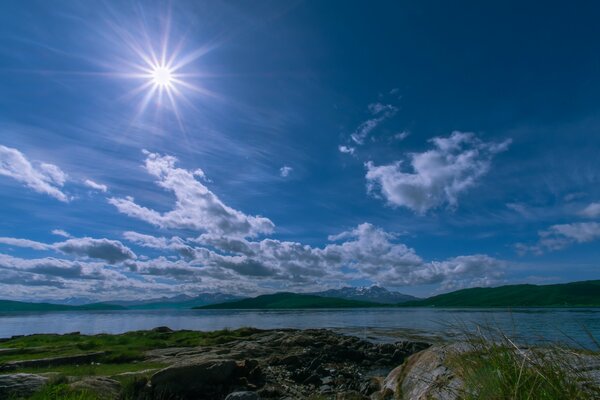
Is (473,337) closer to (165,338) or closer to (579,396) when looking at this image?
(579,396)

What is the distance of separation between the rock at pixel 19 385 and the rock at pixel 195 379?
484cm

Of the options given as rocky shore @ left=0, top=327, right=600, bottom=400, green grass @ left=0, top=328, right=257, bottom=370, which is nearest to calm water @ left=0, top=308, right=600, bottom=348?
rocky shore @ left=0, top=327, right=600, bottom=400

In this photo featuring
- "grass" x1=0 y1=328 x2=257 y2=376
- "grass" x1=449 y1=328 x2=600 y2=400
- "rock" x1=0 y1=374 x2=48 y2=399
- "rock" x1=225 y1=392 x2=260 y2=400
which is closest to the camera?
"grass" x1=449 y1=328 x2=600 y2=400

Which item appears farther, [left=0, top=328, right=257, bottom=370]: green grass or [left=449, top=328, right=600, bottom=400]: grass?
[left=0, top=328, right=257, bottom=370]: green grass

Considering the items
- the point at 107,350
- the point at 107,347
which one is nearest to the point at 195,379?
the point at 107,350

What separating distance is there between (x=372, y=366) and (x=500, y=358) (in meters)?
29.4

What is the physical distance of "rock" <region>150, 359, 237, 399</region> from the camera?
17203 millimetres

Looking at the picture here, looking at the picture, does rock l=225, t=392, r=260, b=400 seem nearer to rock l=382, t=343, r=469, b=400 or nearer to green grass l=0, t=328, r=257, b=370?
rock l=382, t=343, r=469, b=400

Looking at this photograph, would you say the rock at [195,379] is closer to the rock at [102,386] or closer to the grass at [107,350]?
the rock at [102,386]

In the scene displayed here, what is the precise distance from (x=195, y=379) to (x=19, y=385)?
758 centimetres

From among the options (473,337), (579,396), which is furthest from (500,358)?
(473,337)

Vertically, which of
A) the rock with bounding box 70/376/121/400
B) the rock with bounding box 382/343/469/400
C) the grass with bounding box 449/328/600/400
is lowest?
the rock with bounding box 70/376/121/400

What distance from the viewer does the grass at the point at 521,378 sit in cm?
370

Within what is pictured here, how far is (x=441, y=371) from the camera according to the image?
877 centimetres
